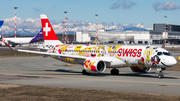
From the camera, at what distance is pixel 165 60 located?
30.2 metres

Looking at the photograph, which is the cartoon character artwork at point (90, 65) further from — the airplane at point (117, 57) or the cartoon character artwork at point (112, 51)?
the cartoon character artwork at point (112, 51)

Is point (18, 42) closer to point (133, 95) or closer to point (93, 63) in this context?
point (93, 63)

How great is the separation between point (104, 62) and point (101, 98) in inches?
639

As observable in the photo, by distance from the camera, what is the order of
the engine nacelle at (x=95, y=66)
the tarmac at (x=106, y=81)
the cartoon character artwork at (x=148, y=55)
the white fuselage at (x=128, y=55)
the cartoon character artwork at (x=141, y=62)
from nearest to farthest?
the tarmac at (x=106, y=81), the white fuselage at (x=128, y=55), the cartoon character artwork at (x=148, y=55), the cartoon character artwork at (x=141, y=62), the engine nacelle at (x=95, y=66)

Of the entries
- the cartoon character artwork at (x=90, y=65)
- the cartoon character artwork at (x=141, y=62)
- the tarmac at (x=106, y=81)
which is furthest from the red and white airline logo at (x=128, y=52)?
the cartoon character artwork at (x=90, y=65)

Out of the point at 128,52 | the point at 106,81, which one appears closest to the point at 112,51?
Result: the point at 128,52

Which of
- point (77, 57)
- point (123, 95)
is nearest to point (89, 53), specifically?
point (77, 57)

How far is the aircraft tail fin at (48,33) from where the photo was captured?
43.8 meters

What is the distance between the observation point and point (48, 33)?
4406 cm

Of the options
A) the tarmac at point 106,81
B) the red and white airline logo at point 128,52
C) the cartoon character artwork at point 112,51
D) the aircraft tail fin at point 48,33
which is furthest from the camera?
the aircraft tail fin at point 48,33

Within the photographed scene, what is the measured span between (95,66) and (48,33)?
14.1 metres

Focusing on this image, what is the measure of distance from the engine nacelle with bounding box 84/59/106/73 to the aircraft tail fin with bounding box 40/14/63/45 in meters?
10.9

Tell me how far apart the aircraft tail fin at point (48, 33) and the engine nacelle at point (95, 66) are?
35.7 ft

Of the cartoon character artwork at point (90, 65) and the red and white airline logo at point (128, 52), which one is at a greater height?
the red and white airline logo at point (128, 52)
